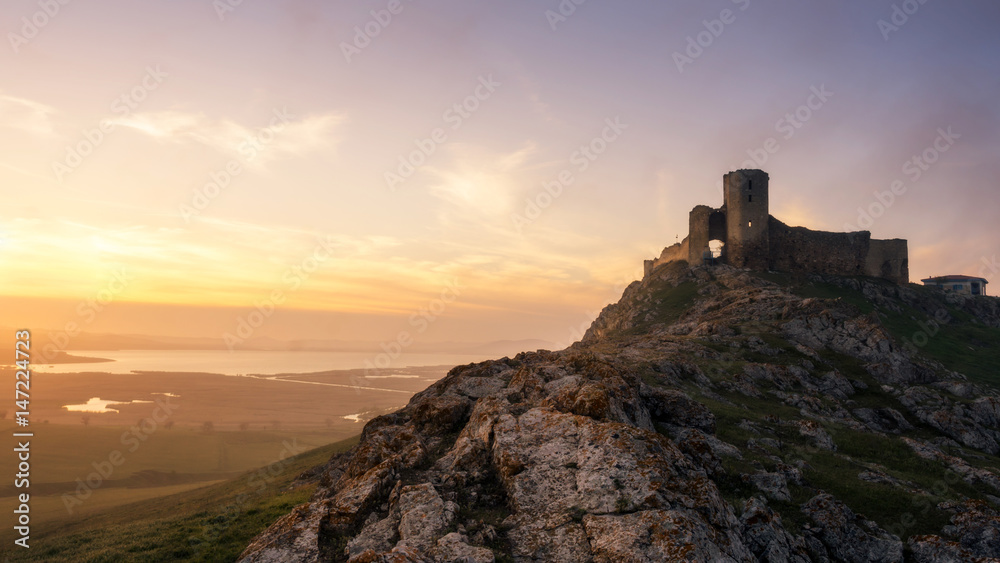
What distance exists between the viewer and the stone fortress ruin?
83688 millimetres

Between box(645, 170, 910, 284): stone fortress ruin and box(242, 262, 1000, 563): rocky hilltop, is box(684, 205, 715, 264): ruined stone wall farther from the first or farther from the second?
box(242, 262, 1000, 563): rocky hilltop

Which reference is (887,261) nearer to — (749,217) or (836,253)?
(836,253)

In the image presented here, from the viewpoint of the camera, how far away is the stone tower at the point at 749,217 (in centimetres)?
8319

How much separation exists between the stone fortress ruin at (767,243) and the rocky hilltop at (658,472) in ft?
138

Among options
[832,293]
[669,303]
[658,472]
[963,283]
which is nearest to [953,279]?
[963,283]

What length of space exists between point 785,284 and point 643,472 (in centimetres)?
7885

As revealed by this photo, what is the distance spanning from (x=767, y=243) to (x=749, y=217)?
19.0ft

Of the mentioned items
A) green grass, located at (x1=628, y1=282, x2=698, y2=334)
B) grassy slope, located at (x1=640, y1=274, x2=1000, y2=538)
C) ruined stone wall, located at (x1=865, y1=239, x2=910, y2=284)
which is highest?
ruined stone wall, located at (x1=865, y1=239, x2=910, y2=284)

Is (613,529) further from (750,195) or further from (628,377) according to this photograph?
(750,195)

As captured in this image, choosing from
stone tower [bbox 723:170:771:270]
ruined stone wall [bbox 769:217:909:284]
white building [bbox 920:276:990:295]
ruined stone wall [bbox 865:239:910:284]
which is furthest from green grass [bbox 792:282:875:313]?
white building [bbox 920:276:990:295]

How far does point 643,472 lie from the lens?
14086mm

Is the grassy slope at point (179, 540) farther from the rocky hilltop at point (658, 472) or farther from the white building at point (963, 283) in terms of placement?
the white building at point (963, 283)

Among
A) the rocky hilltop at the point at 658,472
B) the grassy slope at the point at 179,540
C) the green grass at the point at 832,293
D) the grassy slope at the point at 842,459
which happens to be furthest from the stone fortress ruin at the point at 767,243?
the grassy slope at the point at 179,540

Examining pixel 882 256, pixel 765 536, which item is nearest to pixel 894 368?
pixel 765 536
